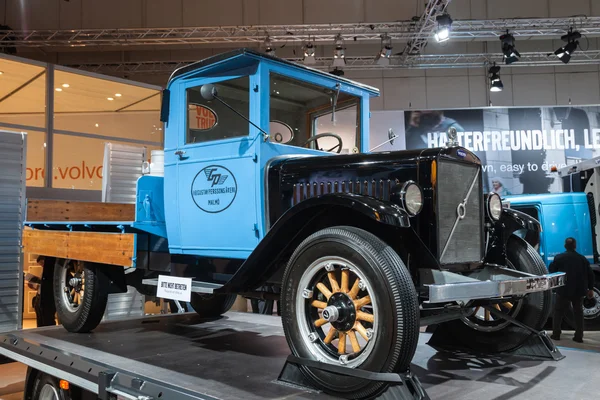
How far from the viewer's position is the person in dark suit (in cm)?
714

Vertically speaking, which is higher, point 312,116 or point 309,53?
point 309,53

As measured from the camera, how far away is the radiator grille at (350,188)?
292cm

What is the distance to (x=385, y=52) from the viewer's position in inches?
434

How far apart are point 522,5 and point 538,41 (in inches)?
71.0

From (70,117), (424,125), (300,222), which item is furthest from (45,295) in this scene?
(424,125)

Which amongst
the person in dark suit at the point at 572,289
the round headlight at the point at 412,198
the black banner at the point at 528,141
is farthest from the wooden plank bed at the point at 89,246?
the black banner at the point at 528,141

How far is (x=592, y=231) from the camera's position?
335 inches


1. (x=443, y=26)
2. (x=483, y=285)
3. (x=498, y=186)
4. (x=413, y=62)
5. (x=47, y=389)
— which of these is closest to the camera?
(x=483, y=285)

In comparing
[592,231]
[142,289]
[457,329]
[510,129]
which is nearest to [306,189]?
[457,329]

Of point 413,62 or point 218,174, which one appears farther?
point 413,62

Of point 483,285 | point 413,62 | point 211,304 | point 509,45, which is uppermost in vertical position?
point 413,62

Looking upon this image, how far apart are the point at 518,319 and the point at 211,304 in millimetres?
2766

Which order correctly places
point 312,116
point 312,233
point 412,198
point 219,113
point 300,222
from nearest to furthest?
point 412,198 < point 300,222 < point 312,233 < point 219,113 < point 312,116

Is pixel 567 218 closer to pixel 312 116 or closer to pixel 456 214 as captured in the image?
pixel 312 116
